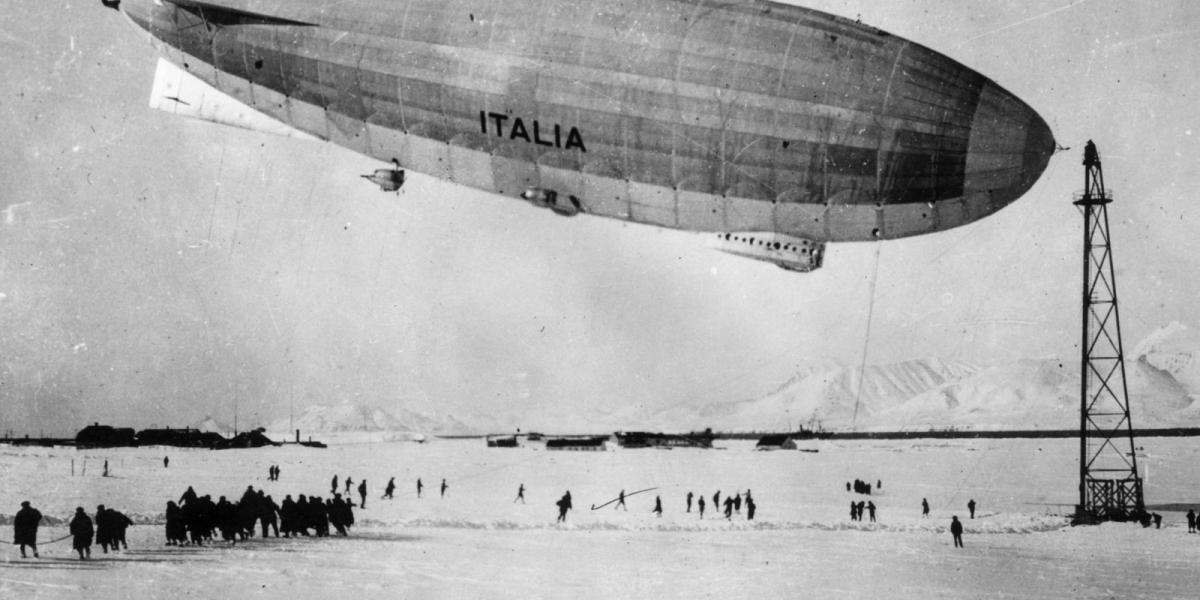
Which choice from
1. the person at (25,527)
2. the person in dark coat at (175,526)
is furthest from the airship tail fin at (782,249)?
the person at (25,527)

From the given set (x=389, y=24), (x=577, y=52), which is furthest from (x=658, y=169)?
(x=389, y=24)

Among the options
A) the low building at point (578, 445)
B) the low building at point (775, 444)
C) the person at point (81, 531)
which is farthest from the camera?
the low building at point (775, 444)

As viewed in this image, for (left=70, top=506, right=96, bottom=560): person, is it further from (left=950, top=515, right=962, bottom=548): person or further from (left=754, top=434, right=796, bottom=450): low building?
(left=754, top=434, right=796, bottom=450): low building

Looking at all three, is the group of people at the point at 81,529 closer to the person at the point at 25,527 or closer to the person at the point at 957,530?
the person at the point at 25,527

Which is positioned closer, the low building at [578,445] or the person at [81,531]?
the person at [81,531]

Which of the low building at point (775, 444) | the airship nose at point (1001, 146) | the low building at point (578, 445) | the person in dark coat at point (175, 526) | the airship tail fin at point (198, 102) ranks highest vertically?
the airship tail fin at point (198, 102)

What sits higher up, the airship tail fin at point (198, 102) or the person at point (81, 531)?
the airship tail fin at point (198, 102)

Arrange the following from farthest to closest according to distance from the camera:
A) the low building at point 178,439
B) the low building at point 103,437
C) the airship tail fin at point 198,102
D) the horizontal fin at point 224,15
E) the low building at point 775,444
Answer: the low building at point 775,444 → the low building at point 178,439 → the low building at point 103,437 → the airship tail fin at point 198,102 → the horizontal fin at point 224,15
